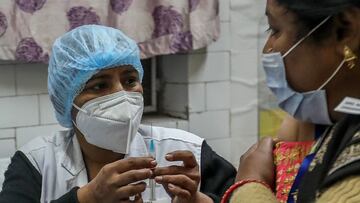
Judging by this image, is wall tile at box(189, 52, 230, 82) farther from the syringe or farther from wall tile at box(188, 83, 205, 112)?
the syringe

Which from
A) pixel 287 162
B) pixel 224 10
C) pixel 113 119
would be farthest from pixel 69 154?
pixel 224 10

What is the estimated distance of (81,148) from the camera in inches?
66.4

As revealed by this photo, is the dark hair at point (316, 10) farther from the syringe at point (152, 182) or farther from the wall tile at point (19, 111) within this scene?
the wall tile at point (19, 111)

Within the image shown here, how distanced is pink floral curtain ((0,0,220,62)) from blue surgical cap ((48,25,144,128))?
55 centimetres

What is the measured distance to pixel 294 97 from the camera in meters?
0.98

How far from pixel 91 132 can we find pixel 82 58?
20 cm

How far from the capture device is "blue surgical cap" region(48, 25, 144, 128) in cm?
157

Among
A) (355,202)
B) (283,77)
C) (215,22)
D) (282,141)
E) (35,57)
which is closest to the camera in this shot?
(355,202)

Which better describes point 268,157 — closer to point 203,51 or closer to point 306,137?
point 306,137

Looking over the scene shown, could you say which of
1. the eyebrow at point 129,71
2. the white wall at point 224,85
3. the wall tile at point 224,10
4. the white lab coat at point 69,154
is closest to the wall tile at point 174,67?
the white wall at point 224,85

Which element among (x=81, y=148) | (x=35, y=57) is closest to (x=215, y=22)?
(x=35, y=57)

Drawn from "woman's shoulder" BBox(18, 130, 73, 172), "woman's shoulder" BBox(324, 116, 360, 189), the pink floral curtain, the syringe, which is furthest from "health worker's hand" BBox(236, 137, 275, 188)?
the pink floral curtain

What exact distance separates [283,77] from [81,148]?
87 centimetres

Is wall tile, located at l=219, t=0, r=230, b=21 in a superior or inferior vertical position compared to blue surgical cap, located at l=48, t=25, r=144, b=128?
superior
